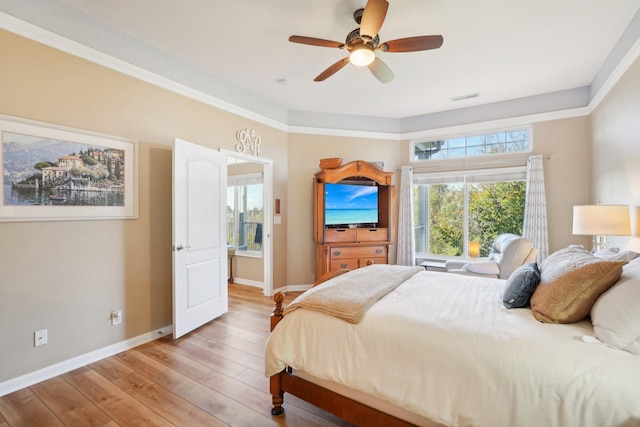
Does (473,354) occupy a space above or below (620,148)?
below

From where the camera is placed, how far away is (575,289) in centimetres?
144

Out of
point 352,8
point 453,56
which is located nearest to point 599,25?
point 453,56

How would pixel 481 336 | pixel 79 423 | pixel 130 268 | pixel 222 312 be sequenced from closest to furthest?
pixel 481 336 < pixel 79 423 < pixel 130 268 < pixel 222 312

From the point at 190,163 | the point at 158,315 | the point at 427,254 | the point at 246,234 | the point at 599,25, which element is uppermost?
the point at 599,25

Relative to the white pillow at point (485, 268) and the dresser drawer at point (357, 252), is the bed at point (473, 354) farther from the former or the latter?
the dresser drawer at point (357, 252)

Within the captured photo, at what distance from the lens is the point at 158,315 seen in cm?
307

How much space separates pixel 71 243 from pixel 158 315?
1.10 metres

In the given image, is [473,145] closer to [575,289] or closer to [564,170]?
[564,170]

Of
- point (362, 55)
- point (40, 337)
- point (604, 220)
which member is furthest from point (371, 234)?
point (40, 337)

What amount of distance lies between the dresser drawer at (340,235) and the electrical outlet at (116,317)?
2640 millimetres

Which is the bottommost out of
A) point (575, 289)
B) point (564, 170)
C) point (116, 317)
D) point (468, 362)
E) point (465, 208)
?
point (116, 317)

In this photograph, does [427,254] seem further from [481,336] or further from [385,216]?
[481,336]

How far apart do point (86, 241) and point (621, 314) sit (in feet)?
11.6

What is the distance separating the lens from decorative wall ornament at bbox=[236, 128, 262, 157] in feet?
13.0
